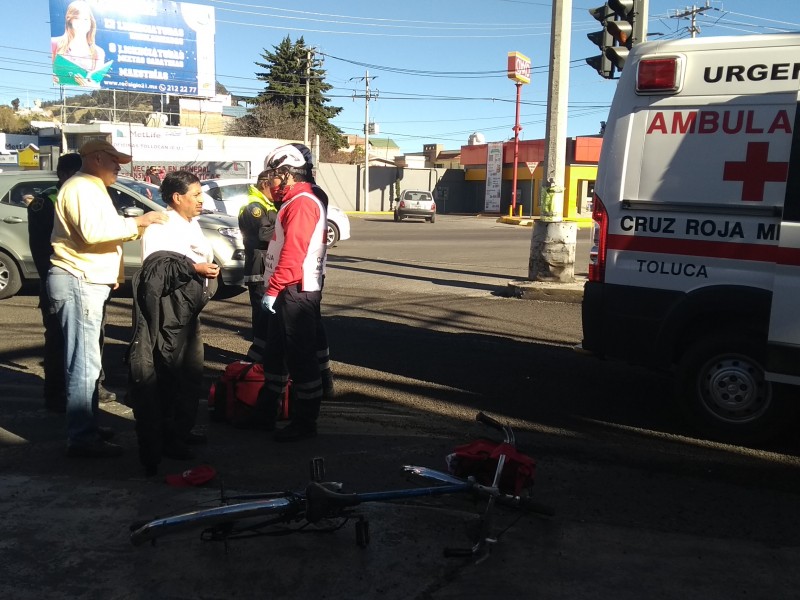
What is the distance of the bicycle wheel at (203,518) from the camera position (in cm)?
339

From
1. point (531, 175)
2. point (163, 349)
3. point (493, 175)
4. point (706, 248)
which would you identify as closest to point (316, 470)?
point (163, 349)

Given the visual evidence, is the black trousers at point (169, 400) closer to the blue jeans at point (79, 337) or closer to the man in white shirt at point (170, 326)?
the man in white shirt at point (170, 326)

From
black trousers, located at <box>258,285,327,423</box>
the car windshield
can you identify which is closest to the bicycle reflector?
black trousers, located at <box>258,285,327,423</box>

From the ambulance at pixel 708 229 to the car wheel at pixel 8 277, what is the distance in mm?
8122

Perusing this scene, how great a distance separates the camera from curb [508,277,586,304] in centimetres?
1116

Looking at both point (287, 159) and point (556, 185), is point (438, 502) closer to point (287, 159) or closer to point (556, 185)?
point (287, 159)

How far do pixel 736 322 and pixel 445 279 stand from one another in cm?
887

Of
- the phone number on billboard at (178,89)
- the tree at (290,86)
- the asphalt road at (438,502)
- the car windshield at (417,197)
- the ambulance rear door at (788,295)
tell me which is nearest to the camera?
the asphalt road at (438,502)

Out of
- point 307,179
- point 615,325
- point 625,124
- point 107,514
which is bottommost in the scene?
point 107,514

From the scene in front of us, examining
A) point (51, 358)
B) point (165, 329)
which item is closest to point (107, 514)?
point (165, 329)

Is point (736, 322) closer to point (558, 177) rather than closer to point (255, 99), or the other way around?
point (558, 177)

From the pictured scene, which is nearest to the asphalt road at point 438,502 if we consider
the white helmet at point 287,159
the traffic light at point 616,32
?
the white helmet at point 287,159

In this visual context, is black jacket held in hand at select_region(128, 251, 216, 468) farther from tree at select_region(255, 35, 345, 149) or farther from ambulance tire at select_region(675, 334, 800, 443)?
tree at select_region(255, 35, 345, 149)

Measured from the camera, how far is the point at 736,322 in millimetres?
5203
